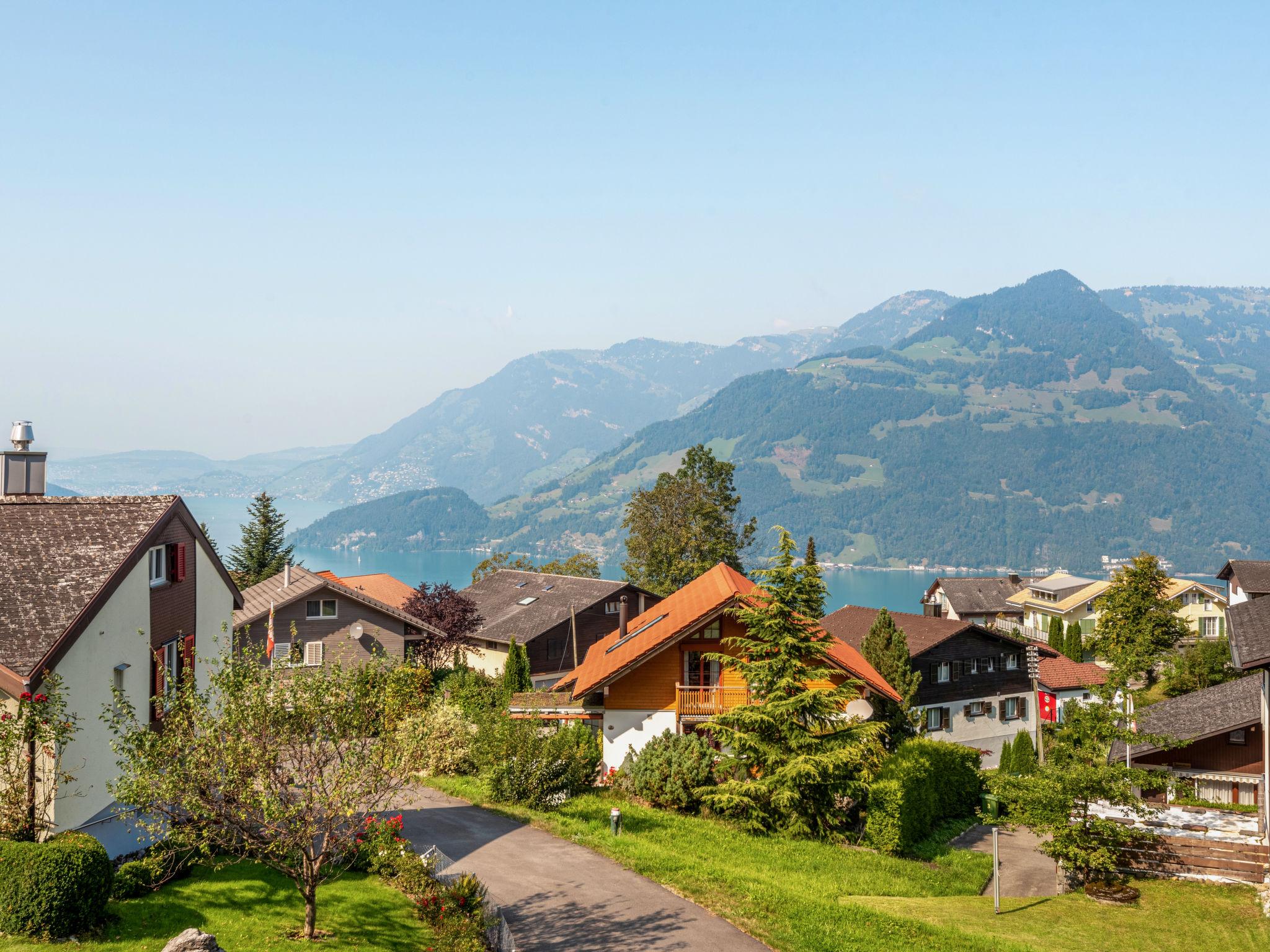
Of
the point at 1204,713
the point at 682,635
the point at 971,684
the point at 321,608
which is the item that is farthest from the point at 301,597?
the point at 1204,713

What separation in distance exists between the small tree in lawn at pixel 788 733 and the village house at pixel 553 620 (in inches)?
1288

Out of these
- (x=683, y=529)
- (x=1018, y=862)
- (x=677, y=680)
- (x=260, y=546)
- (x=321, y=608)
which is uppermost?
(x=683, y=529)

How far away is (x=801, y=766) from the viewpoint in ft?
83.7

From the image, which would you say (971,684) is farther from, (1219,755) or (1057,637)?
(1057,637)

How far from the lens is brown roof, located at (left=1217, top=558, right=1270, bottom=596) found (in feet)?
191

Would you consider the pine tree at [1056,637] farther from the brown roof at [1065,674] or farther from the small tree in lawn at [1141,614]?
the brown roof at [1065,674]

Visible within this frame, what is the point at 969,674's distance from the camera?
5719 cm

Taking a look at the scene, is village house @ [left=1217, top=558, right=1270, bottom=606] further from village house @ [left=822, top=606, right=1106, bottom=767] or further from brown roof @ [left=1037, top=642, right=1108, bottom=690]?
village house @ [left=822, top=606, right=1106, bottom=767]

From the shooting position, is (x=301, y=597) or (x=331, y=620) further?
(x=331, y=620)

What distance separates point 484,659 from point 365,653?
17601 millimetres

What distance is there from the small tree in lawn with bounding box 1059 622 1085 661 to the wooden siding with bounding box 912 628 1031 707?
36.4 meters

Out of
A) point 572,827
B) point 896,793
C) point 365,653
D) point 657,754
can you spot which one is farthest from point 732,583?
point 365,653

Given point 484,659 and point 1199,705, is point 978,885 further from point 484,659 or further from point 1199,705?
point 484,659

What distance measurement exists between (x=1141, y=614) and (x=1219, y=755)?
4232cm
